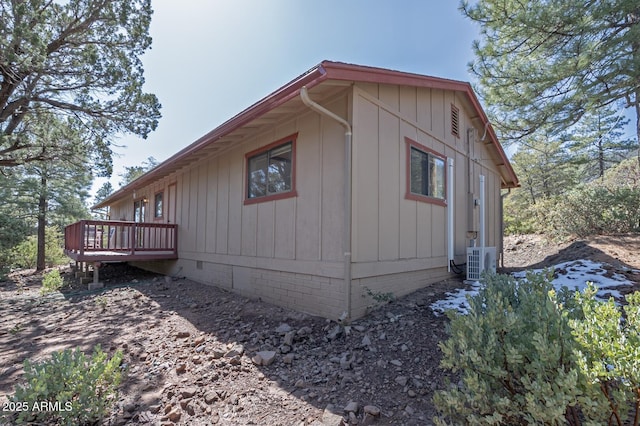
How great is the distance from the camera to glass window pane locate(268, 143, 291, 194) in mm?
5145

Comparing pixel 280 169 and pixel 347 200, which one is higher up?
pixel 280 169

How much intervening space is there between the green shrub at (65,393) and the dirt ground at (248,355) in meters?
0.23

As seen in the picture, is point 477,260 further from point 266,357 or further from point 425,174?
point 266,357

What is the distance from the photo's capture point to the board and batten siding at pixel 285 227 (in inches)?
169

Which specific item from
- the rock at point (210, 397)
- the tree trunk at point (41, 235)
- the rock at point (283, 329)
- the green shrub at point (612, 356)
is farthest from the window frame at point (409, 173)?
the tree trunk at point (41, 235)

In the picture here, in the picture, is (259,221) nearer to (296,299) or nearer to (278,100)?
(296,299)

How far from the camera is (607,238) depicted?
8.60 metres

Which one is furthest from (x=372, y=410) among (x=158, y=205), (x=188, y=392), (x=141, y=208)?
(x=141, y=208)

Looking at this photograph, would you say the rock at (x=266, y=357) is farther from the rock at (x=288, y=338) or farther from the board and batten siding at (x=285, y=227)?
the board and batten siding at (x=285, y=227)

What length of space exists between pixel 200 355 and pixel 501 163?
9.38 metres

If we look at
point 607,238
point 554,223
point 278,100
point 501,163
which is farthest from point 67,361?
point 554,223

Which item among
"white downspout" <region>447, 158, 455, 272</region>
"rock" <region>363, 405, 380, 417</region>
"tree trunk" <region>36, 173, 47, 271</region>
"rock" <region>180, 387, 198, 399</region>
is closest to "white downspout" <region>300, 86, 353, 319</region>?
"rock" <region>363, 405, 380, 417</region>

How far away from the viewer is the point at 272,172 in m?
5.52

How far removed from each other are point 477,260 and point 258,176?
438cm
